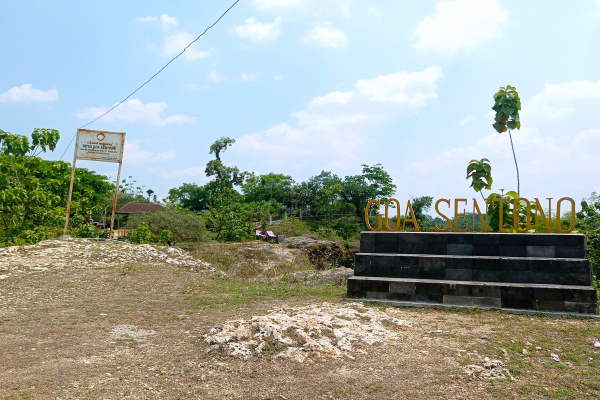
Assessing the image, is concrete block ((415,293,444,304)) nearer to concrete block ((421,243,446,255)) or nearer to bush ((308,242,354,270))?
concrete block ((421,243,446,255))

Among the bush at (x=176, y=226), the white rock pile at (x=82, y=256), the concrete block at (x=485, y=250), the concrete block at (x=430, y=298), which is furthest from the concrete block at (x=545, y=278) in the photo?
the bush at (x=176, y=226)

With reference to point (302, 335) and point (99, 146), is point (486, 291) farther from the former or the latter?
point (99, 146)

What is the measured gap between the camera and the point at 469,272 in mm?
7883

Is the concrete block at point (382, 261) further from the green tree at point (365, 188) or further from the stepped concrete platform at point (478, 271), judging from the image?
the green tree at point (365, 188)

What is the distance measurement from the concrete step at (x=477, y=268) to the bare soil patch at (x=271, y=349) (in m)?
0.81

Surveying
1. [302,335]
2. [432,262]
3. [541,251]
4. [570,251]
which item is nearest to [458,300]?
[432,262]

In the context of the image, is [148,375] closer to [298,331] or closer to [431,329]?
[298,331]

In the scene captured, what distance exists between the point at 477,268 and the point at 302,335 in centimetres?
399

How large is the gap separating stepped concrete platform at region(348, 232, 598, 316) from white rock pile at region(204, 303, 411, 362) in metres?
1.73

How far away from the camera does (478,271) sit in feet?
25.8

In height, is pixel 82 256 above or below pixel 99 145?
below

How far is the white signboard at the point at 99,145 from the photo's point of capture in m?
12.2

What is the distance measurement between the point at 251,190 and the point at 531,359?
4281 centimetres

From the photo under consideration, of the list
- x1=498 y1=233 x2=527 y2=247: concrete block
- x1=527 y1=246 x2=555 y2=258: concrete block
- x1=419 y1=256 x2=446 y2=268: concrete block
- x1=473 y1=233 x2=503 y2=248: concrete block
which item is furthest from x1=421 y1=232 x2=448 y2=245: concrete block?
x1=527 y1=246 x2=555 y2=258: concrete block
